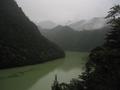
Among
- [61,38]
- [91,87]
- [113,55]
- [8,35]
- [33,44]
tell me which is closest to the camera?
Result: [113,55]

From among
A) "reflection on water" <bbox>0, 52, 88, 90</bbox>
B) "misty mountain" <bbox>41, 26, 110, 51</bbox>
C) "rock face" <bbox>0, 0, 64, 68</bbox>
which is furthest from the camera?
"misty mountain" <bbox>41, 26, 110, 51</bbox>

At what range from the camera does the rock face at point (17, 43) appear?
3785 cm

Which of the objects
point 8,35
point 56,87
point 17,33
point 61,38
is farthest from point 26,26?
point 61,38

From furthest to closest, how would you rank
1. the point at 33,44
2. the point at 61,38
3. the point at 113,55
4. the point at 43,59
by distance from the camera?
the point at 61,38 < the point at 33,44 < the point at 43,59 < the point at 113,55

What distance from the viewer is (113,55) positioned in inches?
278

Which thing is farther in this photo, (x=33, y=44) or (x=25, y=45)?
(x=33, y=44)

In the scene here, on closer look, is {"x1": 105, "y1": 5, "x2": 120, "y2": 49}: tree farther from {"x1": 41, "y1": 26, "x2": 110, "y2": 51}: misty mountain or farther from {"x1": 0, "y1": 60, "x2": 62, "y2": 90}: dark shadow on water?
{"x1": 41, "y1": 26, "x2": 110, "y2": 51}: misty mountain

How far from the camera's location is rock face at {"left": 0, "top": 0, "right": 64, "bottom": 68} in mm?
37850

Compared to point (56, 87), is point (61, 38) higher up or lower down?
higher up

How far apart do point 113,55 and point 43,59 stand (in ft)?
139

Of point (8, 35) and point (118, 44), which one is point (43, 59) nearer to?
point (8, 35)

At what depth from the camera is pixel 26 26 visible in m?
55.6

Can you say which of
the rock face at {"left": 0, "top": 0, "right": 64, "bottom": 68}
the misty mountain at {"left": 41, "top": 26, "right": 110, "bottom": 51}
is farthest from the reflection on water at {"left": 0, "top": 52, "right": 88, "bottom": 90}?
the misty mountain at {"left": 41, "top": 26, "right": 110, "bottom": 51}

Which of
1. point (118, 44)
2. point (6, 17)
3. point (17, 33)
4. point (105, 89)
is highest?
point (6, 17)
